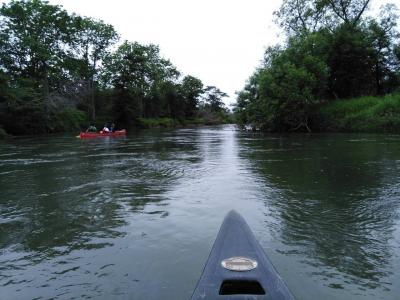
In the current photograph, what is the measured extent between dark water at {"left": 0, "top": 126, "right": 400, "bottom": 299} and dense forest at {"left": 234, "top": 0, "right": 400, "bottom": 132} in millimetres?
20032

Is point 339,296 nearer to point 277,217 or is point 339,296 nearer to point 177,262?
point 177,262

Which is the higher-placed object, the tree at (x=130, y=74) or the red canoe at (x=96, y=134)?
the tree at (x=130, y=74)

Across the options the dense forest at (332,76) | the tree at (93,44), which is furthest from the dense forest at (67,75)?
the dense forest at (332,76)

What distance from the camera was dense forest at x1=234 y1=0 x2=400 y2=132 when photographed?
3078 cm

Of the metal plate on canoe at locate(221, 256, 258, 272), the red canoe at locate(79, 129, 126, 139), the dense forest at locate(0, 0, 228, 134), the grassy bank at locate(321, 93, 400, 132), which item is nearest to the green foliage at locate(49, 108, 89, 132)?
the dense forest at locate(0, 0, 228, 134)

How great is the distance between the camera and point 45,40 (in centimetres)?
4022

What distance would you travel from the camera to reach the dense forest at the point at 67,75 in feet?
121

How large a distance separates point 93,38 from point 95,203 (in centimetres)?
4854

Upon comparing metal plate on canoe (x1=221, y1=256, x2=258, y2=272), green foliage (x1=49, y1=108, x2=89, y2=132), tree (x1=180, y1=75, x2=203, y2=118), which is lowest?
metal plate on canoe (x1=221, y1=256, x2=258, y2=272)

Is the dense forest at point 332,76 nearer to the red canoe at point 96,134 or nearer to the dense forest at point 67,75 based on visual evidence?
the red canoe at point 96,134

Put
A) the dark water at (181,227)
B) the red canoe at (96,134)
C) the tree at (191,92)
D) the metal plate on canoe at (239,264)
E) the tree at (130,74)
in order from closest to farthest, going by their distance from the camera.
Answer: the metal plate on canoe at (239,264), the dark water at (181,227), the red canoe at (96,134), the tree at (130,74), the tree at (191,92)

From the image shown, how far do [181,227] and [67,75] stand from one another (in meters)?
44.8

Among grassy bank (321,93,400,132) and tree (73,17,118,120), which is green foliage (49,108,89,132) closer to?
tree (73,17,118,120)

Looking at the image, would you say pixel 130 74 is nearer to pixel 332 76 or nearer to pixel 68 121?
pixel 68 121
